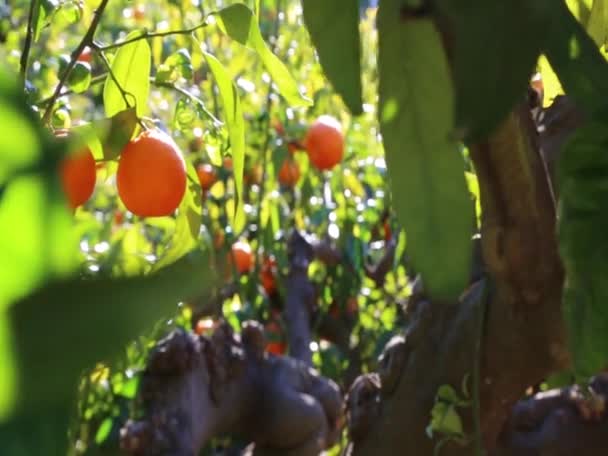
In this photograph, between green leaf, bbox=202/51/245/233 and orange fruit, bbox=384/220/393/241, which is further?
orange fruit, bbox=384/220/393/241

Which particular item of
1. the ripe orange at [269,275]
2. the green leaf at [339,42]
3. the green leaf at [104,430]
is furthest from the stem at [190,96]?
the ripe orange at [269,275]

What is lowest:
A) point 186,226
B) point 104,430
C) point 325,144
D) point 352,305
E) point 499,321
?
point 352,305

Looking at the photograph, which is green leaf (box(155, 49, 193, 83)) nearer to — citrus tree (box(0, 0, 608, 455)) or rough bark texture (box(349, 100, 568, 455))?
citrus tree (box(0, 0, 608, 455))

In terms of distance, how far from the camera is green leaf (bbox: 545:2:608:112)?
310mm

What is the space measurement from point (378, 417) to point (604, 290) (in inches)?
27.8

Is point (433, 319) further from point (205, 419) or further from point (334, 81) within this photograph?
point (334, 81)

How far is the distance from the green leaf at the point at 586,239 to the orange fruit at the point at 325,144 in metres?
1.44

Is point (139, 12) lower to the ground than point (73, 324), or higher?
lower

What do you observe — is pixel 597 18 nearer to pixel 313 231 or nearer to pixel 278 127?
pixel 278 127

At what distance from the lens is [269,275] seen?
231 cm

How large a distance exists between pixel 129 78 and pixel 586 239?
0.44m

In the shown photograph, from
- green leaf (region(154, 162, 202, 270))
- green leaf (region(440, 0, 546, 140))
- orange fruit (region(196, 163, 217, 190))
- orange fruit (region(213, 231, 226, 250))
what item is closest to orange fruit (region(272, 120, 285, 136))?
orange fruit (region(196, 163, 217, 190))

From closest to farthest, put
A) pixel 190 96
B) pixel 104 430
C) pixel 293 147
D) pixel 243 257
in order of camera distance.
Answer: pixel 190 96 < pixel 104 430 < pixel 243 257 < pixel 293 147

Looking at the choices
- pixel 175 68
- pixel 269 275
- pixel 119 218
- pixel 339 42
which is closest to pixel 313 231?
pixel 269 275
